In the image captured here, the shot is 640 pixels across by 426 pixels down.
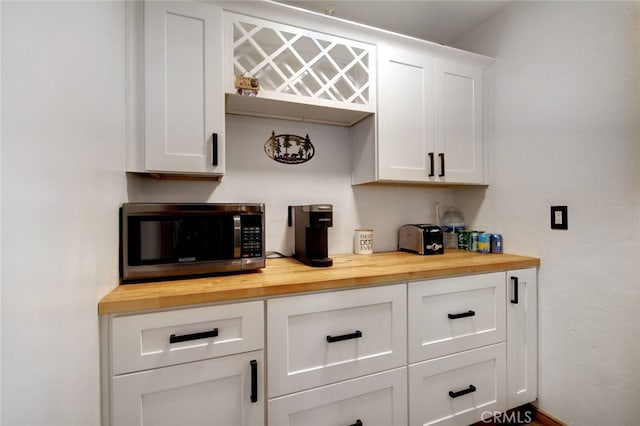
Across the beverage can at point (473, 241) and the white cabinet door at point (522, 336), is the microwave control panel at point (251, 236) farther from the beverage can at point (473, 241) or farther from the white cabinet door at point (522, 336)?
the beverage can at point (473, 241)

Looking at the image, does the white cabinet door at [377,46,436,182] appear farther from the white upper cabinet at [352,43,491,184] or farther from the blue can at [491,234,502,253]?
the blue can at [491,234,502,253]

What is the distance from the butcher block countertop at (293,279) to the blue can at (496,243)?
0.13 meters

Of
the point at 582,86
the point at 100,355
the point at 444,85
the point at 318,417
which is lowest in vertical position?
the point at 318,417

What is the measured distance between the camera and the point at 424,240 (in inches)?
74.1

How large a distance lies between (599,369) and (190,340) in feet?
6.23

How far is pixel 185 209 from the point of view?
4.08 feet

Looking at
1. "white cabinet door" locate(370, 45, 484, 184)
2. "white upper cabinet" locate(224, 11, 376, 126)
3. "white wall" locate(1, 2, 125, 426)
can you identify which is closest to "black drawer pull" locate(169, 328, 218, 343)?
"white wall" locate(1, 2, 125, 426)

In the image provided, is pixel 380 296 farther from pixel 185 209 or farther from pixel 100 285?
pixel 100 285

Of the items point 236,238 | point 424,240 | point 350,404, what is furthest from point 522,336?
point 236,238

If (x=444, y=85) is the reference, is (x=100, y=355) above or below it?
below

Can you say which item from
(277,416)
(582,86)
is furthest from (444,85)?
(277,416)

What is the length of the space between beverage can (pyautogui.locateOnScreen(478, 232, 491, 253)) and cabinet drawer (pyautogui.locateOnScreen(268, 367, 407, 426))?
1.02 m

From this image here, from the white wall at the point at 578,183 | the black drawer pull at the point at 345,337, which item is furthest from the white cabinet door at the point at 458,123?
the black drawer pull at the point at 345,337

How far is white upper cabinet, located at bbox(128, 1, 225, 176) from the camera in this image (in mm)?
1251
